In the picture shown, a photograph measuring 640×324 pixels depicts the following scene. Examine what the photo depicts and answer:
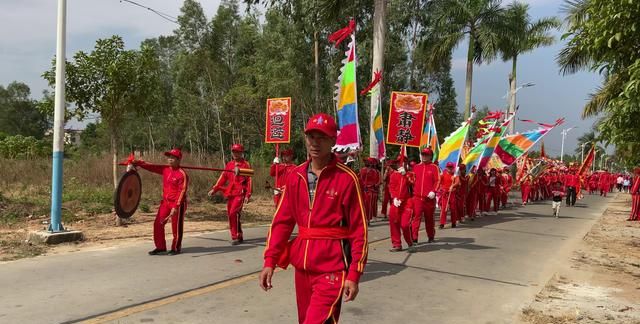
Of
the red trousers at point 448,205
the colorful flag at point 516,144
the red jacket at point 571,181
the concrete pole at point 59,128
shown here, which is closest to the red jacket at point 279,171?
the concrete pole at point 59,128

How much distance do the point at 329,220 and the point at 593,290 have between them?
17.6ft

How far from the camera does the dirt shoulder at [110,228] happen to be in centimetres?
843

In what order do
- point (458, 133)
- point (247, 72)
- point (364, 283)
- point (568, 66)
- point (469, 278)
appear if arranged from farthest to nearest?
point (247, 72) < point (568, 66) < point (458, 133) < point (469, 278) < point (364, 283)

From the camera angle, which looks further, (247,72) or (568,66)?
(247,72)

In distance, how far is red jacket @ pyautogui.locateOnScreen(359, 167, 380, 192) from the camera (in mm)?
13992

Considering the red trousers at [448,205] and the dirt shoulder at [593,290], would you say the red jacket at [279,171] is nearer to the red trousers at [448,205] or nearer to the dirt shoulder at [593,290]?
the red trousers at [448,205]

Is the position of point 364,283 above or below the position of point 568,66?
below

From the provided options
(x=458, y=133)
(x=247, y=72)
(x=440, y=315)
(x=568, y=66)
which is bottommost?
(x=440, y=315)

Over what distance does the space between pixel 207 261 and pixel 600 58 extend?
635 centimetres

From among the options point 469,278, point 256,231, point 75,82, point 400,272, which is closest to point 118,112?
point 75,82

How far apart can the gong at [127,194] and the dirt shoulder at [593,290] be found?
18.8 feet

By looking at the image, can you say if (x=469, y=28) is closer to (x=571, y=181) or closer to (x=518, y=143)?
(x=571, y=181)

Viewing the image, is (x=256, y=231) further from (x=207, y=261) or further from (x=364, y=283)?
(x=364, y=283)

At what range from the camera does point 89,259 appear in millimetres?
7723
